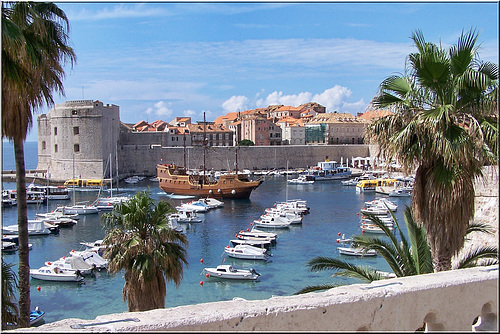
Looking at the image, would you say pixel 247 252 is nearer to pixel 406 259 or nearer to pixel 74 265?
pixel 74 265

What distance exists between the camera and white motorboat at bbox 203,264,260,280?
17.3m

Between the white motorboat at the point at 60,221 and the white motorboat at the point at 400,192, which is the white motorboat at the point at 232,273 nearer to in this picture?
the white motorboat at the point at 60,221

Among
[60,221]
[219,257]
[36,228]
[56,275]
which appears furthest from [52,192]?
[56,275]

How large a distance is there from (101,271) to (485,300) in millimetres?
16996

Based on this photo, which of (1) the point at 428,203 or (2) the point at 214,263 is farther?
(2) the point at 214,263

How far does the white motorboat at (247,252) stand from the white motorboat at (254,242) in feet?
3.82

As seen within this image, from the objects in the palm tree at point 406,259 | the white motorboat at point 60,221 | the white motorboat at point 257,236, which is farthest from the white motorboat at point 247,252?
the palm tree at point 406,259

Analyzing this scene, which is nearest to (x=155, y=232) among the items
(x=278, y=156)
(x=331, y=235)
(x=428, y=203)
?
(x=428, y=203)

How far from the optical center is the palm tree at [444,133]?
495 centimetres

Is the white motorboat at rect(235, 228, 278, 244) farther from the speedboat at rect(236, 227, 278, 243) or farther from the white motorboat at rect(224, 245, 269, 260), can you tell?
the white motorboat at rect(224, 245, 269, 260)

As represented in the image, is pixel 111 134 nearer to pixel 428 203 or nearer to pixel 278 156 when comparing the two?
pixel 278 156

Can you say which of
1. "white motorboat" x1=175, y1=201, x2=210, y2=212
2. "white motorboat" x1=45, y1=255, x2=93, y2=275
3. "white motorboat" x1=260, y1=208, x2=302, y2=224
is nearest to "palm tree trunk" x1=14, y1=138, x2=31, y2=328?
"white motorboat" x1=45, y1=255, x2=93, y2=275

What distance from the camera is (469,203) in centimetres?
510

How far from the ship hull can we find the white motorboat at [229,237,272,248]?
55.1 feet
